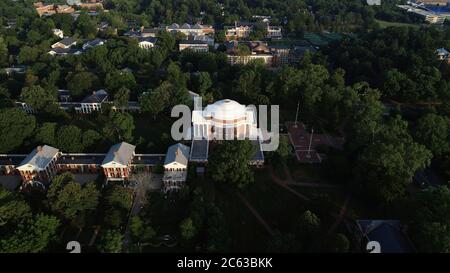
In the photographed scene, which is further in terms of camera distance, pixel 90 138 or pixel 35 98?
pixel 35 98

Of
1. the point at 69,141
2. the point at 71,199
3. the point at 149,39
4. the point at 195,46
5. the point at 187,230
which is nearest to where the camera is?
the point at 187,230

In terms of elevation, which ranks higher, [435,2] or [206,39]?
[435,2]

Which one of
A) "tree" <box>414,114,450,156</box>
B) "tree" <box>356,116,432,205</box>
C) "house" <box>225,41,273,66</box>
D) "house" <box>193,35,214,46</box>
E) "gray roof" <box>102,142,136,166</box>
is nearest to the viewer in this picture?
"tree" <box>356,116,432,205</box>

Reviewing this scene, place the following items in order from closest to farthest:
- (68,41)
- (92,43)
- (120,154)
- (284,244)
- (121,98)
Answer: (284,244) < (120,154) < (121,98) < (92,43) < (68,41)

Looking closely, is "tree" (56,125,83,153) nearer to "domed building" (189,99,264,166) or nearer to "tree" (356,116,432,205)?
"domed building" (189,99,264,166)

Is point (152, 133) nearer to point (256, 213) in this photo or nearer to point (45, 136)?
point (45, 136)

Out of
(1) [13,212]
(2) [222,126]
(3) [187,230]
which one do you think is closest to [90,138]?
(1) [13,212]

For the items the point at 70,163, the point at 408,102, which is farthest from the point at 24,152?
the point at 408,102

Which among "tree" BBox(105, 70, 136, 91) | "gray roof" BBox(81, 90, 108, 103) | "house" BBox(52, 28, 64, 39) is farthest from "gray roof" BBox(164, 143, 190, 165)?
"house" BBox(52, 28, 64, 39)
